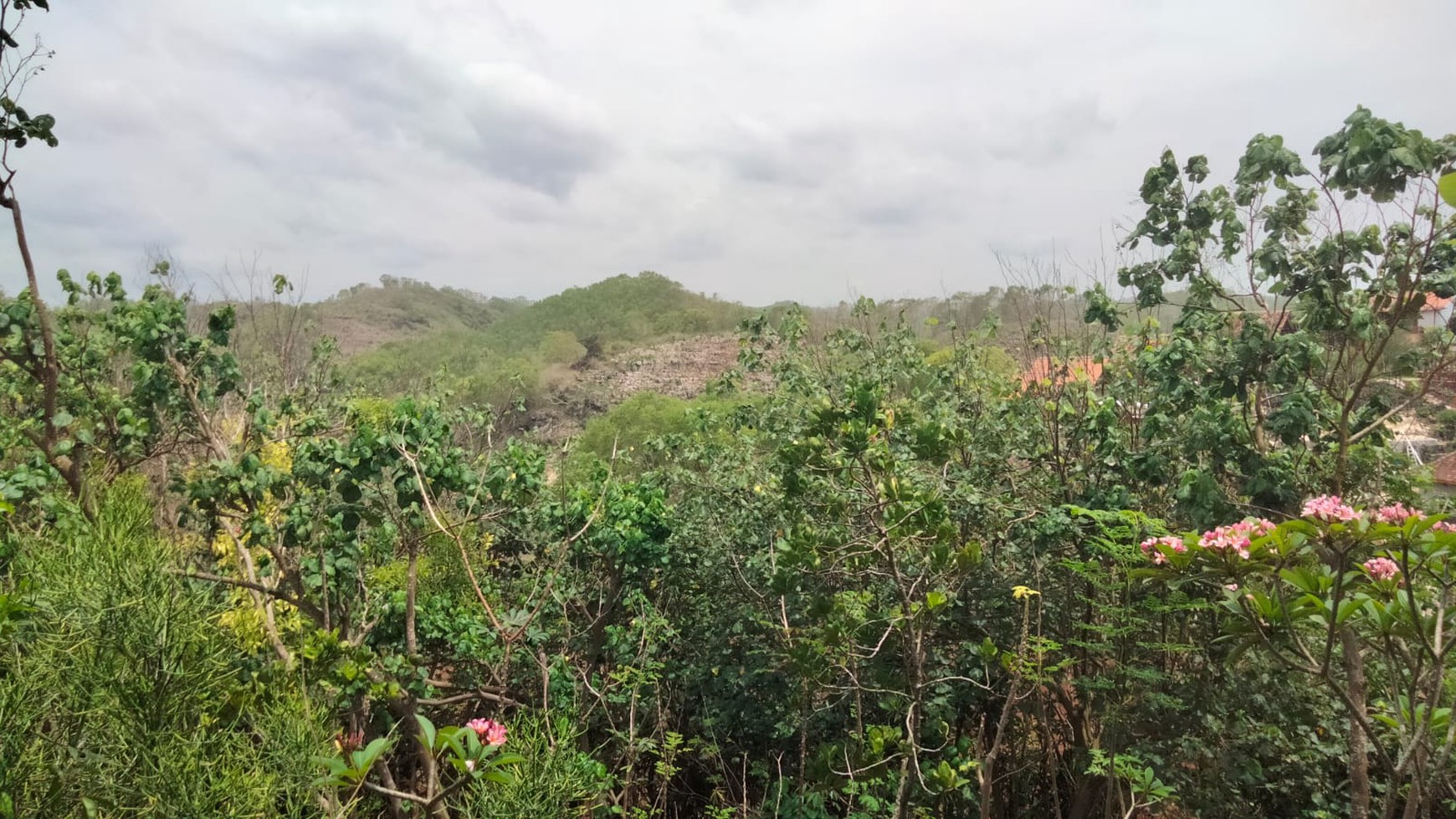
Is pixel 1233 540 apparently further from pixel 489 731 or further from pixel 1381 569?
pixel 489 731

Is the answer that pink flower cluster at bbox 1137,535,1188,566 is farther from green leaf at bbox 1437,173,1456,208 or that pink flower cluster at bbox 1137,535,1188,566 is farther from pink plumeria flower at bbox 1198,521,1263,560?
green leaf at bbox 1437,173,1456,208

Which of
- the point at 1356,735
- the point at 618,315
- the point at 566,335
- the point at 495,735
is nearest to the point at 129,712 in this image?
the point at 495,735

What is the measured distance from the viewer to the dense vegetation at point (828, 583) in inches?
69.1

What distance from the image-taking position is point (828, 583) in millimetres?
3170

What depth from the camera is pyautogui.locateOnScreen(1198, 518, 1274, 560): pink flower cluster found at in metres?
1.56

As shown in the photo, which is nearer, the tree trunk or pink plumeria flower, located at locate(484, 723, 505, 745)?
the tree trunk

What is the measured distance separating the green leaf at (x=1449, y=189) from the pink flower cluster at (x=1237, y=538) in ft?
3.48

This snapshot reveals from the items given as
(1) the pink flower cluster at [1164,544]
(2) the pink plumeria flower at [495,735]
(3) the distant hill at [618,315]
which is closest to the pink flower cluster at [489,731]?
(2) the pink plumeria flower at [495,735]

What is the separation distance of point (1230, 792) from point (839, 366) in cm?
290

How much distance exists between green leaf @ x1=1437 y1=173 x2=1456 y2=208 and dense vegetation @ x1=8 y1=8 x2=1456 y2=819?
38.4 inches

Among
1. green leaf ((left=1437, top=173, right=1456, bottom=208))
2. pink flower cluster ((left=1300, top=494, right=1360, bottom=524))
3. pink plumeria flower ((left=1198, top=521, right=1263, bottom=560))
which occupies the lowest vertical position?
pink plumeria flower ((left=1198, top=521, right=1263, bottom=560))

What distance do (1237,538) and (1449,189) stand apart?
1.11 m

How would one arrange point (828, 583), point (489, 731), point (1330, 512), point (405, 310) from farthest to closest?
point (405, 310) → point (828, 583) → point (489, 731) → point (1330, 512)

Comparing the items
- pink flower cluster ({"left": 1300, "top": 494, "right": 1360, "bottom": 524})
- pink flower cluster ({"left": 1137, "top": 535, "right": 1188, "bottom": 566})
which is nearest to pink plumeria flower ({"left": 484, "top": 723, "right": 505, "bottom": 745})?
pink flower cluster ({"left": 1137, "top": 535, "right": 1188, "bottom": 566})
